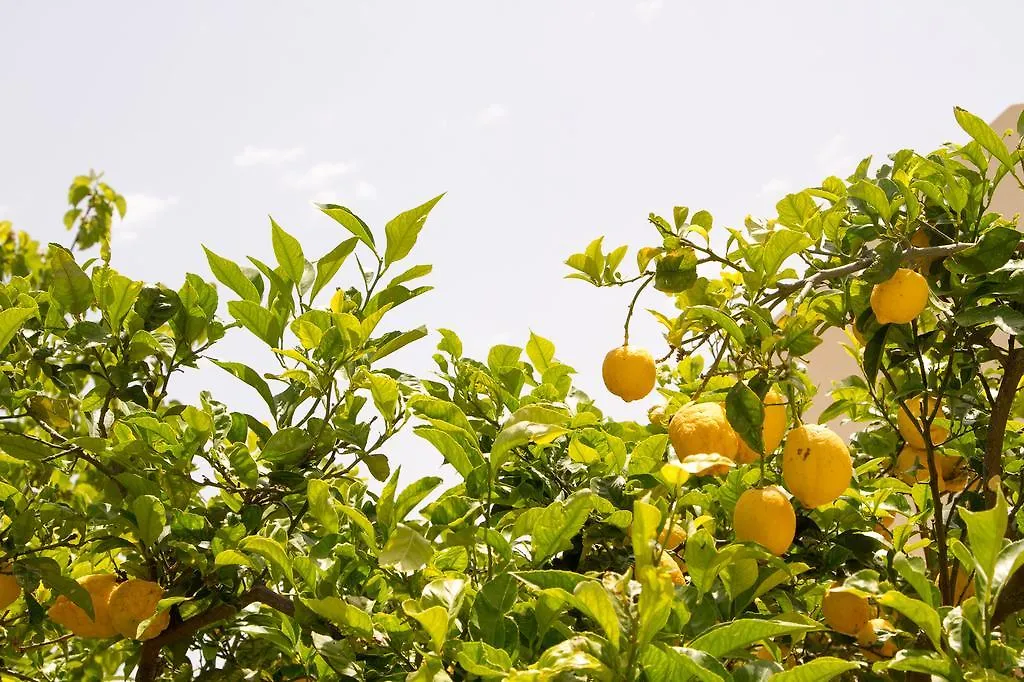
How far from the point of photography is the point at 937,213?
1.67 meters

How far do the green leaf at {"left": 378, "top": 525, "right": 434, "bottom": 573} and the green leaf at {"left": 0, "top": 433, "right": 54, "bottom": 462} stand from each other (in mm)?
745

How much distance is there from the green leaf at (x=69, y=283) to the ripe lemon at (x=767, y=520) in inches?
42.6

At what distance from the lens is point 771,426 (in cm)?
119

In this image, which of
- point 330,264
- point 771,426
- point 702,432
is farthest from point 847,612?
point 330,264

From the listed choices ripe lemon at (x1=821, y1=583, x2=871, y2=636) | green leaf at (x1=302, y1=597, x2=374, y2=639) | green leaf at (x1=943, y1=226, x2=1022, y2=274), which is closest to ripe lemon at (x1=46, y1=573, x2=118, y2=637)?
green leaf at (x1=302, y1=597, x2=374, y2=639)

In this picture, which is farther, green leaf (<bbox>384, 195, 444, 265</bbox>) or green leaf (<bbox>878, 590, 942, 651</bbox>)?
green leaf (<bbox>384, 195, 444, 265</bbox>)

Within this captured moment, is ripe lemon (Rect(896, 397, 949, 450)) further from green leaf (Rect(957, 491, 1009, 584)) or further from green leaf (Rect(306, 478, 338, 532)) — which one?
green leaf (Rect(306, 478, 338, 532))

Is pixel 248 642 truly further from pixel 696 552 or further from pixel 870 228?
pixel 870 228

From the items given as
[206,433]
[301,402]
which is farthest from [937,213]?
[206,433]

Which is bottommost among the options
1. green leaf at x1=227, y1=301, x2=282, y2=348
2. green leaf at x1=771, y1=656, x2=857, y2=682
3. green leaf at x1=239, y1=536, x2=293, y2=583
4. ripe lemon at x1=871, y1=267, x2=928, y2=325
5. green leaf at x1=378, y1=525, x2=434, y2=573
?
green leaf at x1=771, y1=656, x2=857, y2=682

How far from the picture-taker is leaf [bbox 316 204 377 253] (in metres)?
1.37

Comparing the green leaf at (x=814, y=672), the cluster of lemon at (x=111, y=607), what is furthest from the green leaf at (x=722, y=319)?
the cluster of lemon at (x=111, y=607)

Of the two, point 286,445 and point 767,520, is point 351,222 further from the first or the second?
point 767,520

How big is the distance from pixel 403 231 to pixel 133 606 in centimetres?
68
